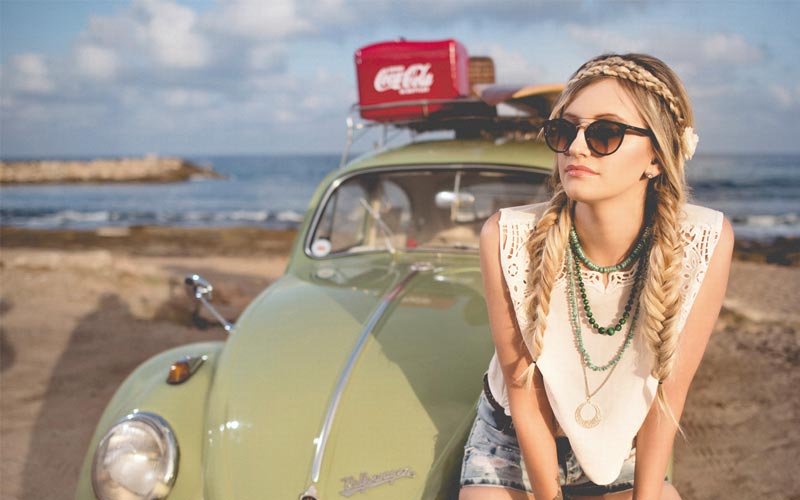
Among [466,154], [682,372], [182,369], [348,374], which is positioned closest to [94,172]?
[466,154]

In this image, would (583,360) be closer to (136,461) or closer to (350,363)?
(350,363)

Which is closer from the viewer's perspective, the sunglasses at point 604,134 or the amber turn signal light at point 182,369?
the sunglasses at point 604,134

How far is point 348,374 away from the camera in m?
2.56

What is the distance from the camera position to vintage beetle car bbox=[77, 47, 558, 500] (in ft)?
7.48

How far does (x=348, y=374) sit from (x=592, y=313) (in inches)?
42.9

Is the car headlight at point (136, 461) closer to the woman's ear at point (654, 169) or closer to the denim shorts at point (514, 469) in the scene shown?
the denim shorts at point (514, 469)

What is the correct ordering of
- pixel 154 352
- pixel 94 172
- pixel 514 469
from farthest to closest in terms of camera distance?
pixel 94 172
pixel 154 352
pixel 514 469

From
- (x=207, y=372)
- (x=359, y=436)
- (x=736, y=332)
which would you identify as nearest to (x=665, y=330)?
(x=359, y=436)

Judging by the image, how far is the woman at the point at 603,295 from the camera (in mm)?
1707

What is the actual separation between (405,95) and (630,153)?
2.70m

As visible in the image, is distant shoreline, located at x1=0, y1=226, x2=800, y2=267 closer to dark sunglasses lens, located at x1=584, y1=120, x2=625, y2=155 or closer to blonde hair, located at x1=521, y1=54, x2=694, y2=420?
blonde hair, located at x1=521, y1=54, x2=694, y2=420

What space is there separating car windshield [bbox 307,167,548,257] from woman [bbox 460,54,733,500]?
165 centimetres

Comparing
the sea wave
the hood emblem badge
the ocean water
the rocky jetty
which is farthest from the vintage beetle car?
the rocky jetty

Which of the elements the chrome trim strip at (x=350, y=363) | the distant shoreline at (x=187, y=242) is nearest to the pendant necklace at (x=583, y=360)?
the chrome trim strip at (x=350, y=363)
